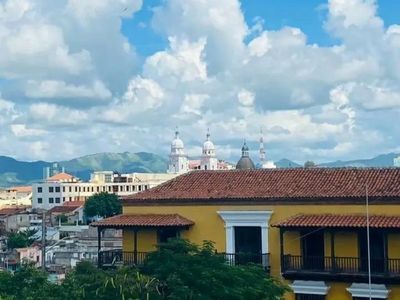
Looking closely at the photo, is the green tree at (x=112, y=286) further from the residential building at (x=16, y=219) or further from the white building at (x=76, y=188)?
the white building at (x=76, y=188)

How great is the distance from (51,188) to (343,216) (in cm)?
13417

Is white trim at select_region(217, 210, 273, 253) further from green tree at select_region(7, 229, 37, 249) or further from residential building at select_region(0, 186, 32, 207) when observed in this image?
residential building at select_region(0, 186, 32, 207)

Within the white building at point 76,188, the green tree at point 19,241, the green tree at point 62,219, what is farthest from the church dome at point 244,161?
the white building at point 76,188

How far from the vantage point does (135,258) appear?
95.5 ft

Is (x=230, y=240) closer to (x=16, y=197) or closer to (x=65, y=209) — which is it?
(x=65, y=209)

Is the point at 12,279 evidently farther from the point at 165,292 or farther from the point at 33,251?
the point at 33,251

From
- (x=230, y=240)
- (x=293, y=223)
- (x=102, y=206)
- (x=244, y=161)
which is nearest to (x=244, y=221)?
(x=230, y=240)

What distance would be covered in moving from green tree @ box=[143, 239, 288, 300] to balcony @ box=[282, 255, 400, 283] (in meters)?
2.37

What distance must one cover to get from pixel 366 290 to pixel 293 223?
309 centimetres

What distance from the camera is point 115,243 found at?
59781mm

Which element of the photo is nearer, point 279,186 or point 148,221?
point 279,186

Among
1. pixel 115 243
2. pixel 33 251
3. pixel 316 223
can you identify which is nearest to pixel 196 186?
pixel 316 223

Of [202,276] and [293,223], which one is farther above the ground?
[293,223]

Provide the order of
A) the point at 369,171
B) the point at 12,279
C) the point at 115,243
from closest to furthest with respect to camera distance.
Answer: the point at 12,279 → the point at 369,171 → the point at 115,243
